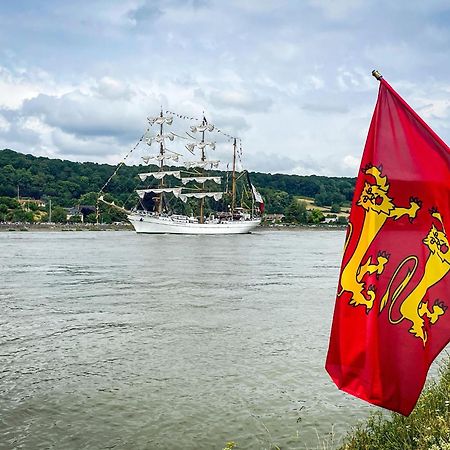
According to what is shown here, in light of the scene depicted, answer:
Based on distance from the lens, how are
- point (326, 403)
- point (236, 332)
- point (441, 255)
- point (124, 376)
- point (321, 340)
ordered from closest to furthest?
point (441, 255) → point (326, 403) → point (124, 376) → point (321, 340) → point (236, 332)

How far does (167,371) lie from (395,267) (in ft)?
31.2

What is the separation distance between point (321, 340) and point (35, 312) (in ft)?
37.2

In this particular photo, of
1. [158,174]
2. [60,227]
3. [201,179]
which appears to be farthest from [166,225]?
[60,227]

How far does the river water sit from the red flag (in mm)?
4567

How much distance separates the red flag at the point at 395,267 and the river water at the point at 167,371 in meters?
4.57

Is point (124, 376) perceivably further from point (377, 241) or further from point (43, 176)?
point (43, 176)

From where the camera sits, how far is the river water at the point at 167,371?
10273mm

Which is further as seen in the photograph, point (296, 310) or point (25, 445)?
point (296, 310)

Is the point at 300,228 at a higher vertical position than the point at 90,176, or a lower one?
lower

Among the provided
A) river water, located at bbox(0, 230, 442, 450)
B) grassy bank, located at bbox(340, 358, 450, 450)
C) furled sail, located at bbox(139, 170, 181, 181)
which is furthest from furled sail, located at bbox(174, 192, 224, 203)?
grassy bank, located at bbox(340, 358, 450, 450)

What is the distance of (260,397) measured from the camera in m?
12.2

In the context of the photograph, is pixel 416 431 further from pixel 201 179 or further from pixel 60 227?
pixel 60 227

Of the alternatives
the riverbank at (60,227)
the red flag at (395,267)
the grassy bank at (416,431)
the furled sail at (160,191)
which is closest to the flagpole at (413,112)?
the red flag at (395,267)

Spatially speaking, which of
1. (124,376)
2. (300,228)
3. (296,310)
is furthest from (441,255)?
(300,228)
